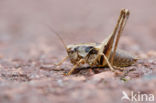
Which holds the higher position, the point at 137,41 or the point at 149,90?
the point at 149,90

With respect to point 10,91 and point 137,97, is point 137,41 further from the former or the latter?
point 10,91

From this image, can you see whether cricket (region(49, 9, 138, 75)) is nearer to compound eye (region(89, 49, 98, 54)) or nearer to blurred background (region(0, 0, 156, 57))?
compound eye (region(89, 49, 98, 54))

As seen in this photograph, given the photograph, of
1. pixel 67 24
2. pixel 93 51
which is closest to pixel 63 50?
pixel 93 51

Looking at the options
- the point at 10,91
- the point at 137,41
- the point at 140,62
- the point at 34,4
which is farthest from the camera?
the point at 34,4

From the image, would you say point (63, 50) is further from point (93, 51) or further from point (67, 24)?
point (67, 24)

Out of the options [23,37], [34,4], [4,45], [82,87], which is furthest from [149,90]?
[34,4]

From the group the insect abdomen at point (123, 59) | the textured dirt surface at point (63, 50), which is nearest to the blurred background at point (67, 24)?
the textured dirt surface at point (63, 50)
